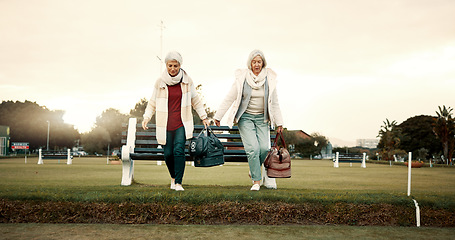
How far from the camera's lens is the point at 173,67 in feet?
17.5

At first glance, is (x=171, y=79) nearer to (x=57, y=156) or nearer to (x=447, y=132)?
(x=57, y=156)

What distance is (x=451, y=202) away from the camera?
4160 mm

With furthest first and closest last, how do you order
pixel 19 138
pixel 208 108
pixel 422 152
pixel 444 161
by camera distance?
pixel 19 138, pixel 208 108, pixel 422 152, pixel 444 161

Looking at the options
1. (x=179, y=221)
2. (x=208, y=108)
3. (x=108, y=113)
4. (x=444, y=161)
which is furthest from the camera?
(x=108, y=113)

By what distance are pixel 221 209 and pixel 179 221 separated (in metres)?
0.47

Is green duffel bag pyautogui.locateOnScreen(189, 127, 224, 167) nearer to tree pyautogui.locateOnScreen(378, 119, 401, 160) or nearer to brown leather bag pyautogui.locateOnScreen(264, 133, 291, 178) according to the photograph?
brown leather bag pyautogui.locateOnScreen(264, 133, 291, 178)

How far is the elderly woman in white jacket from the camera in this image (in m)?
5.43

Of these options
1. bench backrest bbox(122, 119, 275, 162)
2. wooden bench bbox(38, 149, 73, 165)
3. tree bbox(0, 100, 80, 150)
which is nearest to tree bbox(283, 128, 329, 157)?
wooden bench bbox(38, 149, 73, 165)

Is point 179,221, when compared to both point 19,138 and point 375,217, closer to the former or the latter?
point 375,217

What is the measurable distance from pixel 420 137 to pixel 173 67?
7339 centimetres

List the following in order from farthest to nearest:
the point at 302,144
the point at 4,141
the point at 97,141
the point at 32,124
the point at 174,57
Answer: the point at 97,141
the point at 32,124
the point at 302,144
the point at 4,141
the point at 174,57

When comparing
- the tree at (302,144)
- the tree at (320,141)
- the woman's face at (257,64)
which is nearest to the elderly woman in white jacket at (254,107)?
the woman's face at (257,64)

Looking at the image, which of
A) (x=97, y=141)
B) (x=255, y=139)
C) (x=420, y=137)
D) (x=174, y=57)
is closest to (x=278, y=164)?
(x=255, y=139)

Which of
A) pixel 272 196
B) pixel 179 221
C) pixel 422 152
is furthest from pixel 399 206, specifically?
pixel 422 152
